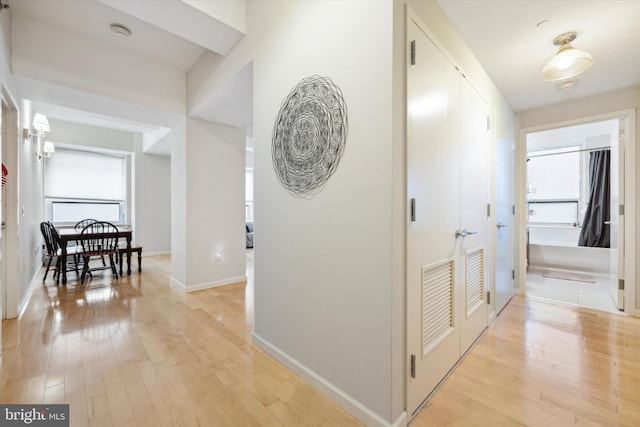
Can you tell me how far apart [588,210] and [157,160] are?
30.9 ft

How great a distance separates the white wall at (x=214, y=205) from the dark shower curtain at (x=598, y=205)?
632 centimetres

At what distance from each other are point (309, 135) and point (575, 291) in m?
4.30

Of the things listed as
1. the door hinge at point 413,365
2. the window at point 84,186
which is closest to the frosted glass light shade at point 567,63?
the door hinge at point 413,365

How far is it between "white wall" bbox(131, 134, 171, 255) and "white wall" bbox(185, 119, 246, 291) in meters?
3.59

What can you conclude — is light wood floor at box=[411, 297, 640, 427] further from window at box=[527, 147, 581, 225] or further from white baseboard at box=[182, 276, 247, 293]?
window at box=[527, 147, 581, 225]

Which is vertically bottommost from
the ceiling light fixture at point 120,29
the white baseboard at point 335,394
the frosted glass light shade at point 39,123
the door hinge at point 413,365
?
the white baseboard at point 335,394

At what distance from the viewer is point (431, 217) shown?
1562mm

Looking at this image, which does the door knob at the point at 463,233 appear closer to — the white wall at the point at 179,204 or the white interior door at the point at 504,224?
the white interior door at the point at 504,224

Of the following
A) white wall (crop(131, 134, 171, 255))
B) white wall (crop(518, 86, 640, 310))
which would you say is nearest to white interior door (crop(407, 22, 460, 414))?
white wall (crop(518, 86, 640, 310))

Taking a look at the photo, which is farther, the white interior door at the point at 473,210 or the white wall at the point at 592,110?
the white wall at the point at 592,110

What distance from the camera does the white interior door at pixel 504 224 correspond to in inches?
106

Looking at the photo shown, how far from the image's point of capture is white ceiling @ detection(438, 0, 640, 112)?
5.75 ft

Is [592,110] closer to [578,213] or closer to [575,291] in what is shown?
[575,291]

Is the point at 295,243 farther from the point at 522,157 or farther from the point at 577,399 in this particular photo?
the point at 522,157
